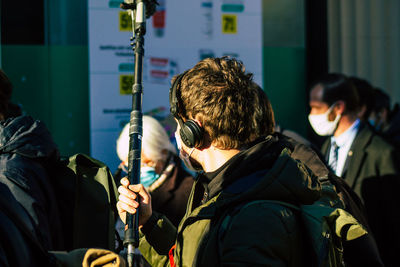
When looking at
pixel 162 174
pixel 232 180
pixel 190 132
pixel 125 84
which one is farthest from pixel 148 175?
pixel 232 180

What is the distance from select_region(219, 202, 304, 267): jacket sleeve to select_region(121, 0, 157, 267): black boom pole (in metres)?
0.37

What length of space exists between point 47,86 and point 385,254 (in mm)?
3111

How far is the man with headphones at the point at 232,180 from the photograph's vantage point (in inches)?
72.1

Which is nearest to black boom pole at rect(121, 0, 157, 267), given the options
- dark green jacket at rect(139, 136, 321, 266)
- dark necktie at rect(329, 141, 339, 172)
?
dark green jacket at rect(139, 136, 321, 266)

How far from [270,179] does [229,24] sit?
12.4 feet

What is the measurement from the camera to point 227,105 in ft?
7.00

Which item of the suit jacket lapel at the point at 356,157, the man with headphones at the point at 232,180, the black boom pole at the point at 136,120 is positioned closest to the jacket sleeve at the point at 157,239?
the man with headphones at the point at 232,180

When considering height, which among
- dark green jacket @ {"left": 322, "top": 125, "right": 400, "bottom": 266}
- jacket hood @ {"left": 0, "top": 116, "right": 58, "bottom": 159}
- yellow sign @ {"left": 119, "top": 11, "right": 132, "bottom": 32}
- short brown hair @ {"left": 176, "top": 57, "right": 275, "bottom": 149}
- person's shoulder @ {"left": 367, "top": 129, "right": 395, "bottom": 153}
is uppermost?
yellow sign @ {"left": 119, "top": 11, "right": 132, "bottom": 32}

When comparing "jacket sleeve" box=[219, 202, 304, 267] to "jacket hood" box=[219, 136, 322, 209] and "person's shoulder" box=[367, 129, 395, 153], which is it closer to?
"jacket hood" box=[219, 136, 322, 209]

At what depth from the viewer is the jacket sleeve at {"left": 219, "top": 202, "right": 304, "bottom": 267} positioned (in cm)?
179

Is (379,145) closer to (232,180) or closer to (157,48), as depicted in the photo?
(157,48)

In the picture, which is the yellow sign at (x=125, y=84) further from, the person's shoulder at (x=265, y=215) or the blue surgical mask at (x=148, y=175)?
the person's shoulder at (x=265, y=215)

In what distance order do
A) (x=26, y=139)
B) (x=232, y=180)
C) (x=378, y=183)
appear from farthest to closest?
(x=378, y=183) → (x=26, y=139) → (x=232, y=180)

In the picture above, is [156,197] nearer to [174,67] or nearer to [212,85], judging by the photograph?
[174,67]
